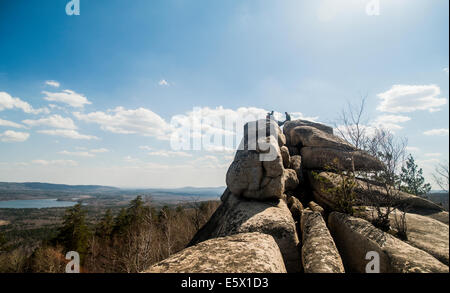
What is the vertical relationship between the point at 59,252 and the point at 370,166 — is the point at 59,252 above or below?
below

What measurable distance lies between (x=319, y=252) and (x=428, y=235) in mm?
5114

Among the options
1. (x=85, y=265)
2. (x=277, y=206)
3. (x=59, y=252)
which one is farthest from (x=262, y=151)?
(x=85, y=265)

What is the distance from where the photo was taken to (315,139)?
1625cm

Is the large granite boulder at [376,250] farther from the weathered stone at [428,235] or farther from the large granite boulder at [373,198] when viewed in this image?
the large granite boulder at [373,198]

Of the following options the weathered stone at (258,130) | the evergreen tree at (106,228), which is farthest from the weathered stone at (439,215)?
the evergreen tree at (106,228)

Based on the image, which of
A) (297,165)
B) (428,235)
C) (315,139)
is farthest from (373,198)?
(315,139)

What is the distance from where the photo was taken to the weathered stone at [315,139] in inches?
614

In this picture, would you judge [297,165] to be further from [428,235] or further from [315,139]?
[428,235]

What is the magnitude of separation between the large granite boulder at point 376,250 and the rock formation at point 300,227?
0.02 meters

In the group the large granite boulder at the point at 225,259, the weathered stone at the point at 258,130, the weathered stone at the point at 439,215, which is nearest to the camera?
the large granite boulder at the point at 225,259
